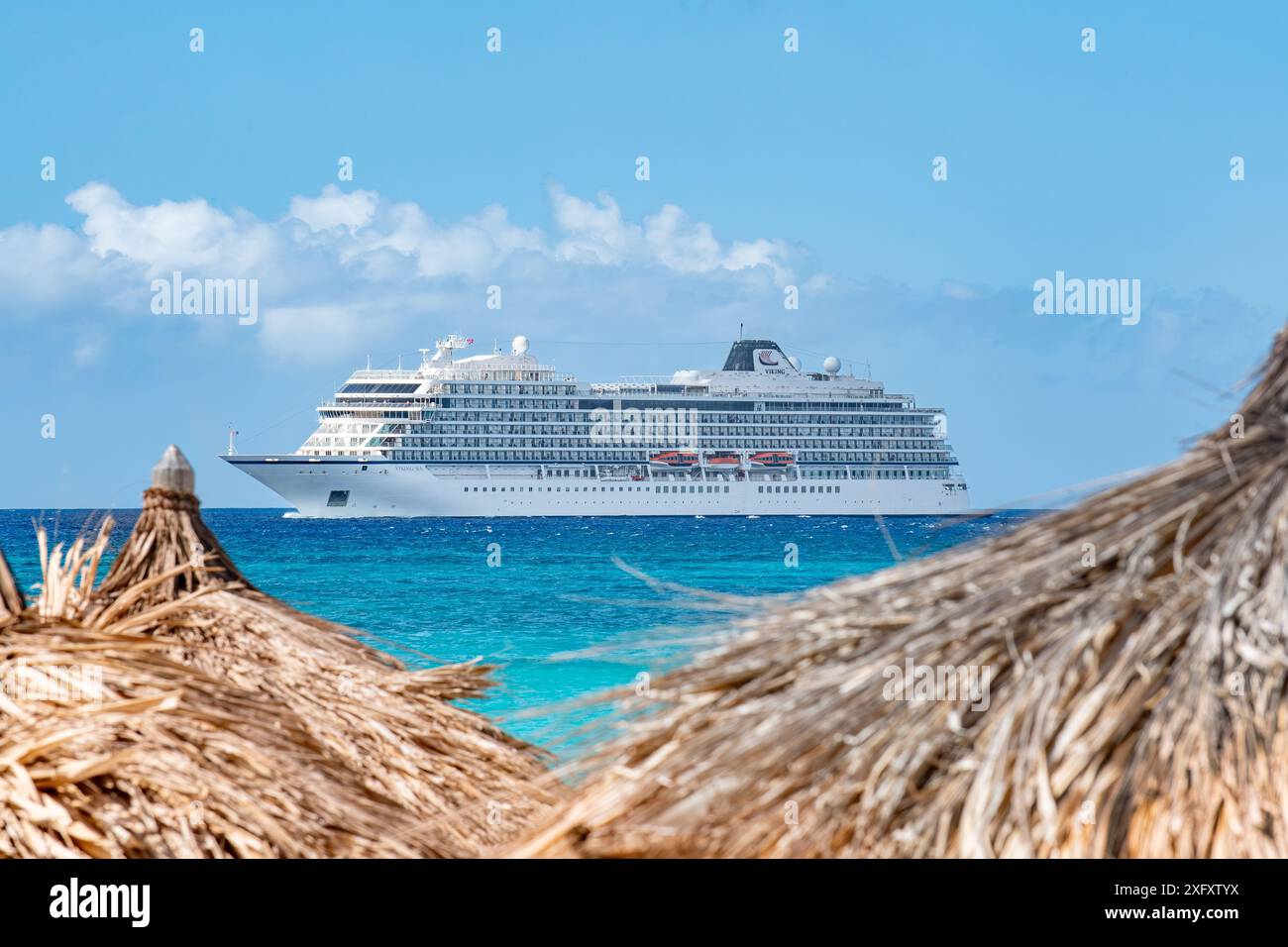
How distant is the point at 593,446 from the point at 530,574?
2393 cm

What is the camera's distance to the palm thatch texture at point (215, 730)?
296 centimetres

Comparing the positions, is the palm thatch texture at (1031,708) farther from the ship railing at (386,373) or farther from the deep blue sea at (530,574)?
the ship railing at (386,373)

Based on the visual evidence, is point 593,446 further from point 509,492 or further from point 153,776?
point 153,776

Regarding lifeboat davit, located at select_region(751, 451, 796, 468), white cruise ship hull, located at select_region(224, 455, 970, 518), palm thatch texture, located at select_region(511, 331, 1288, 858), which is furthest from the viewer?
lifeboat davit, located at select_region(751, 451, 796, 468)

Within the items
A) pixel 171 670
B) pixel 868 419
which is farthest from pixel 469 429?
pixel 171 670

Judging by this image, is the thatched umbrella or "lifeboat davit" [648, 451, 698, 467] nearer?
the thatched umbrella

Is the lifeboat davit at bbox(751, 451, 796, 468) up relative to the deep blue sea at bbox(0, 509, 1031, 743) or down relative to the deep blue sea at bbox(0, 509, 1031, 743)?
up

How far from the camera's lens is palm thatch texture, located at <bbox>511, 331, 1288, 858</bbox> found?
1909 mm

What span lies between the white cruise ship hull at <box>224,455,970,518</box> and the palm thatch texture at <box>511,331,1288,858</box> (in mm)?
57712

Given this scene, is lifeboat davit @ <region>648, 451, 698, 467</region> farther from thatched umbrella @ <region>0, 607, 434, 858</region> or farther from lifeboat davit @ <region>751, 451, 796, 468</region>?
thatched umbrella @ <region>0, 607, 434, 858</region>

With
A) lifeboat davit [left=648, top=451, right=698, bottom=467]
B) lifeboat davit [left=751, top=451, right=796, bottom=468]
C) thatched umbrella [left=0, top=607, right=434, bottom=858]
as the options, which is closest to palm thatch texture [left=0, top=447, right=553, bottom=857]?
thatched umbrella [left=0, top=607, right=434, bottom=858]

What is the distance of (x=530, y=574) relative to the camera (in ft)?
133
